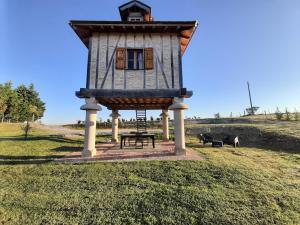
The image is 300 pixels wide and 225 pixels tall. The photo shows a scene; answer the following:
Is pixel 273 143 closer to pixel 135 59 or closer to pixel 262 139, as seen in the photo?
pixel 262 139

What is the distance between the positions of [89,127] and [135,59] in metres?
4.27

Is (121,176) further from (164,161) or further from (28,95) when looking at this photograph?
(28,95)

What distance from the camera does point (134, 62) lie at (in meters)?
10.2

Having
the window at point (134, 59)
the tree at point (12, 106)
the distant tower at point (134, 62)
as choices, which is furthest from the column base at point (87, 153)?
the tree at point (12, 106)

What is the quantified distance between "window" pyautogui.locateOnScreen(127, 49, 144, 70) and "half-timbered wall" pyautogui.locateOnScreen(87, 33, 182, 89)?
22cm

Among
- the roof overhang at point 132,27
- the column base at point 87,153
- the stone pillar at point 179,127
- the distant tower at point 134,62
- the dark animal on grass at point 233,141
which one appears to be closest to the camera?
the column base at point 87,153

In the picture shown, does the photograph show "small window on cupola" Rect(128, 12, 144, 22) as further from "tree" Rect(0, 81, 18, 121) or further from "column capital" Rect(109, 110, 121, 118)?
"tree" Rect(0, 81, 18, 121)

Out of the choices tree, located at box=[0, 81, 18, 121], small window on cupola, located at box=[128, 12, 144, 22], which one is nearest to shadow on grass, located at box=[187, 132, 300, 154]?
small window on cupola, located at box=[128, 12, 144, 22]

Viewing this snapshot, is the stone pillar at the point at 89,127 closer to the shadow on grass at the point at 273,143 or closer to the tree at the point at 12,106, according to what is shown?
the shadow on grass at the point at 273,143

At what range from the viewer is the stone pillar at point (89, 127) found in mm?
9180

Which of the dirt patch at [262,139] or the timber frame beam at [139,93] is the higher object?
the timber frame beam at [139,93]

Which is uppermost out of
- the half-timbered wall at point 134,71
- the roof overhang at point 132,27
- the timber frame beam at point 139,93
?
the roof overhang at point 132,27

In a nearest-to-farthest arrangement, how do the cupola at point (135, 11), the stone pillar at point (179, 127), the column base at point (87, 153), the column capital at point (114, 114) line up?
the column base at point (87, 153) → the stone pillar at point (179, 127) → the cupola at point (135, 11) → the column capital at point (114, 114)

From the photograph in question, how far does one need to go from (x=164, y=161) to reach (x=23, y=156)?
6905 millimetres
